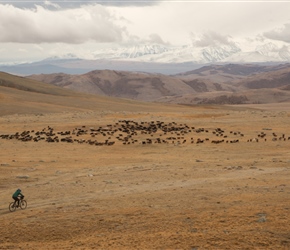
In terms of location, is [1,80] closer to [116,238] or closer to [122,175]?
[122,175]

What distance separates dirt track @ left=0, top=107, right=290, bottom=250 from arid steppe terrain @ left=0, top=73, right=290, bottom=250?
0.04 metres

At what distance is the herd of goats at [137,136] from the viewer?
144 ft

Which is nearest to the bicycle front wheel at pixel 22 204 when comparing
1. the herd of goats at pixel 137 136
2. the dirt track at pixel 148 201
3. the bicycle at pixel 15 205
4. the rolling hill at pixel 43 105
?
the bicycle at pixel 15 205

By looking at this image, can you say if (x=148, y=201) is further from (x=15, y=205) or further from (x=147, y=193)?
(x=15, y=205)

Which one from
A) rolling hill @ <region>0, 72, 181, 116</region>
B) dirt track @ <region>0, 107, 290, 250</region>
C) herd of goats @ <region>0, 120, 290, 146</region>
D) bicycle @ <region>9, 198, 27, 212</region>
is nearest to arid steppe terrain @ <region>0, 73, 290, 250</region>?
dirt track @ <region>0, 107, 290, 250</region>

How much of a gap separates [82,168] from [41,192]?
7800 millimetres

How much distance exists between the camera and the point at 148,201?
18.2m

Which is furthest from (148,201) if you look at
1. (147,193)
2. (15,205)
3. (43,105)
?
(43,105)

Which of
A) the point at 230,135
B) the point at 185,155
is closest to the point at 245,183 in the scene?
the point at 185,155

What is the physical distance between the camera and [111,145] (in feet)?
137

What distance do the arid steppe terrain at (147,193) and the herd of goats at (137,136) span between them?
0.50 m

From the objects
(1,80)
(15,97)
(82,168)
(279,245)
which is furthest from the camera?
(1,80)

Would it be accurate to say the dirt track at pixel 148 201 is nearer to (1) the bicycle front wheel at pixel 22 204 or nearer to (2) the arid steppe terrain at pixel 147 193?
(2) the arid steppe terrain at pixel 147 193

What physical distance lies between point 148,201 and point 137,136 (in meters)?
30.2
